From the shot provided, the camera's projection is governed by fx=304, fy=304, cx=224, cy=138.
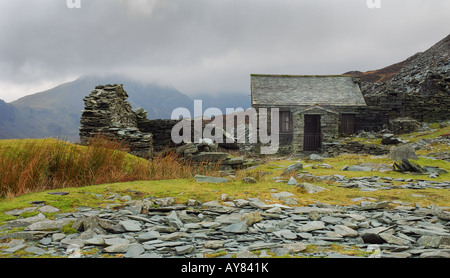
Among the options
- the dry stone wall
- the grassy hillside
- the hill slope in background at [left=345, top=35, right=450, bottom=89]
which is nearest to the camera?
the grassy hillside

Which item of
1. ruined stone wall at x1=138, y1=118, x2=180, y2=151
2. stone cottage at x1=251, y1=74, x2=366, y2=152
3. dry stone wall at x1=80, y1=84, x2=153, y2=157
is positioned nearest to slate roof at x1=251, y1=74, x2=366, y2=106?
stone cottage at x1=251, y1=74, x2=366, y2=152

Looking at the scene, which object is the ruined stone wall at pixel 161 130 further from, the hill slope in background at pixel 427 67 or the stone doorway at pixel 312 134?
the hill slope in background at pixel 427 67

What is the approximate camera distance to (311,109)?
23.7 metres

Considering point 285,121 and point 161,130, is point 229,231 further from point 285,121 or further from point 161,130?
point 285,121

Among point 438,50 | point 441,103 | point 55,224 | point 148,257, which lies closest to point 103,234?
point 55,224

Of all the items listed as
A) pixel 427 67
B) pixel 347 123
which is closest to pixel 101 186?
pixel 347 123

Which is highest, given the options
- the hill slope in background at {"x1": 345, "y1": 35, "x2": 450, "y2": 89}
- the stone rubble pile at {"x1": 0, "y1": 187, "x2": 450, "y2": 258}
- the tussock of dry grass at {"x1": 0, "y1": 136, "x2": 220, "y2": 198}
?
the hill slope in background at {"x1": 345, "y1": 35, "x2": 450, "y2": 89}

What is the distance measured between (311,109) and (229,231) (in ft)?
71.9

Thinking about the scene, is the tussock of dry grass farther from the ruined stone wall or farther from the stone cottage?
the stone cottage

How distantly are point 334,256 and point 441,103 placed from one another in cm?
2731

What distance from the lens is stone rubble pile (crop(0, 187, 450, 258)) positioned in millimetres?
2506

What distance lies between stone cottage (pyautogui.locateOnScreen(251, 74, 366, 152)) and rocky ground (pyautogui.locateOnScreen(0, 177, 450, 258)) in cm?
2008
